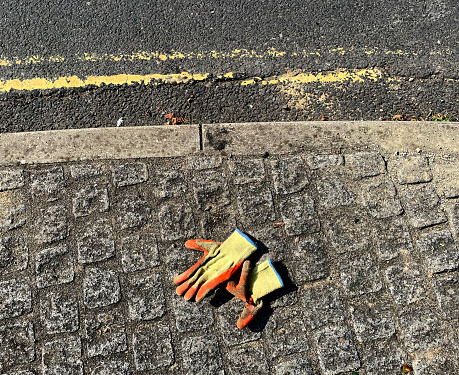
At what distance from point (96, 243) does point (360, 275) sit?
1930 mm

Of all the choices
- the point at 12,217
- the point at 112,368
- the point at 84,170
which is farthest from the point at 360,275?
the point at 12,217

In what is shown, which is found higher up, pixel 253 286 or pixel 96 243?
pixel 96 243

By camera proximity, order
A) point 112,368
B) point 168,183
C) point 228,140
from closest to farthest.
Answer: point 112,368 → point 168,183 → point 228,140

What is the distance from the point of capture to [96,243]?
270 centimetres

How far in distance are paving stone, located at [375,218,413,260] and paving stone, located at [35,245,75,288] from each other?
2.25m

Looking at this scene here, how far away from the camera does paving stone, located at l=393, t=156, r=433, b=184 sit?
113 inches

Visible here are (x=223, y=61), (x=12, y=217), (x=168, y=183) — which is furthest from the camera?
(x=223, y=61)

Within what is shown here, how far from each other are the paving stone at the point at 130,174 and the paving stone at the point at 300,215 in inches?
42.6

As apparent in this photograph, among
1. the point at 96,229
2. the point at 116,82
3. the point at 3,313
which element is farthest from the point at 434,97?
the point at 3,313

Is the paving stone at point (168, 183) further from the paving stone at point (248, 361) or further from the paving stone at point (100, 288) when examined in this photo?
the paving stone at point (248, 361)

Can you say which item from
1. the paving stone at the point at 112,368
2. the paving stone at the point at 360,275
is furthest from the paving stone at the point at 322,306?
the paving stone at the point at 112,368

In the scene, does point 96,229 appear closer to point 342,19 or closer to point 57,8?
point 57,8

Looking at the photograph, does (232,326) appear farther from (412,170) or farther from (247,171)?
(412,170)

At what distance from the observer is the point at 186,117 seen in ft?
10.2
